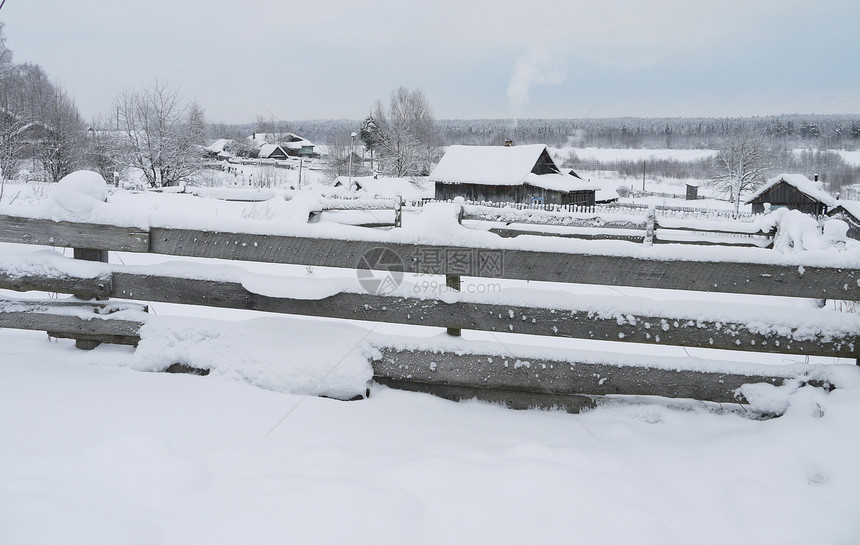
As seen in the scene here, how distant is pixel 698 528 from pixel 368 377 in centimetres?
195

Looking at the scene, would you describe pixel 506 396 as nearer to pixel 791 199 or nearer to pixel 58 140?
pixel 58 140

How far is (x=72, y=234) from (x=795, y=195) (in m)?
45.7

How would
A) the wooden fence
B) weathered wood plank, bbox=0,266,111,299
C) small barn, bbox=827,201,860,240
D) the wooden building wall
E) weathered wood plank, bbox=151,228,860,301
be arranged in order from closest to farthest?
weathered wood plank, bbox=151,228,860,301 < weathered wood plank, bbox=0,266,111,299 < the wooden fence < small barn, bbox=827,201,860,240 < the wooden building wall

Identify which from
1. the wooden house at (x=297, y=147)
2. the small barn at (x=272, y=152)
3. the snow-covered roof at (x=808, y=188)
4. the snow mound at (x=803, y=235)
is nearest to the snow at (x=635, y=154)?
the wooden house at (x=297, y=147)

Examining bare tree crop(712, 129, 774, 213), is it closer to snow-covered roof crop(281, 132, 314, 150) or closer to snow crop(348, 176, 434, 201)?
snow crop(348, 176, 434, 201)

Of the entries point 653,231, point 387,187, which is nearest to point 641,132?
point 387,187

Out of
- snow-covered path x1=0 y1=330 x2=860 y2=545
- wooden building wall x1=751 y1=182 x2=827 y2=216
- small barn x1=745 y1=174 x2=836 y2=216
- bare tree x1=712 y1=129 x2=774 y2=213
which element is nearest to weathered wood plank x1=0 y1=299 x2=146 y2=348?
snow-covered path x1=0 y1=330 x2=860 y2=545

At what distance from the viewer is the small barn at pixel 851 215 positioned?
18.3 m

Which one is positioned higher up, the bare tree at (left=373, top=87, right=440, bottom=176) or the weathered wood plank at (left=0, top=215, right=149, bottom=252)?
the bare tree at (left=373, top=87, right=440, bottom=176)

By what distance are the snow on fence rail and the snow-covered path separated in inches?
7.4

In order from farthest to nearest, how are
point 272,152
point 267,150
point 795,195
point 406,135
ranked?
point 267,150 < point 272,152 < point 406,135 < point 795,195

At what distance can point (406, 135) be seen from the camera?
191ft

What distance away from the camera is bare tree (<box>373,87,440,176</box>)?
191 ft

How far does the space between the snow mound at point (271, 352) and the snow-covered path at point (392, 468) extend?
0.12m
